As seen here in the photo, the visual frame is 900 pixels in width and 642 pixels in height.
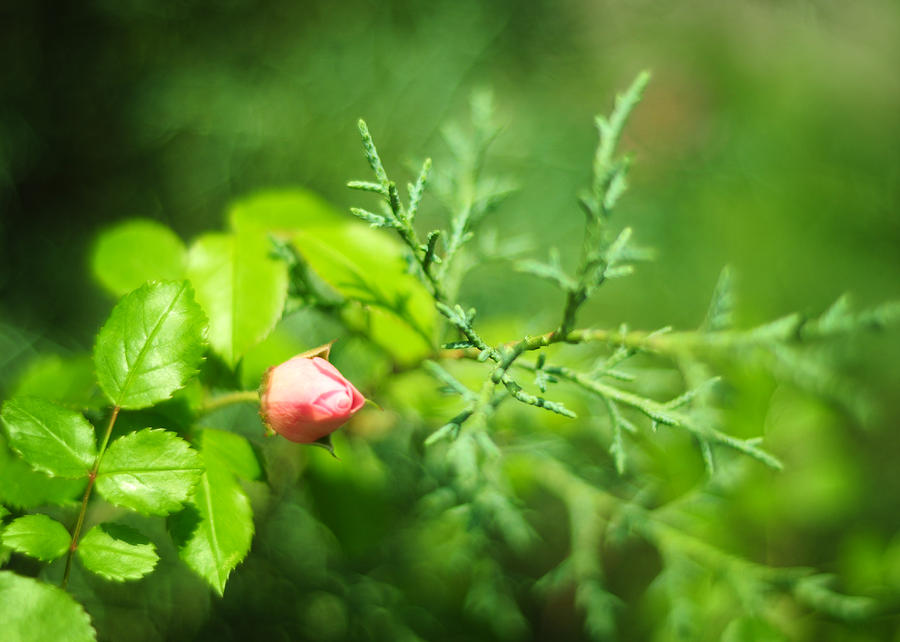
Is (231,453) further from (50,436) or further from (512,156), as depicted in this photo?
(512,156)

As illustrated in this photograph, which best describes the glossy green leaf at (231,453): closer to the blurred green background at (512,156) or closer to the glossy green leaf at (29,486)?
the glossy green leaf at (29,486)

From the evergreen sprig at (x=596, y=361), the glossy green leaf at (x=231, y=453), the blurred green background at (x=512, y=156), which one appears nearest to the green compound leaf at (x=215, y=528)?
the glossy green leaf at (x=231, y=453)

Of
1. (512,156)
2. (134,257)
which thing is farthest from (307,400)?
(512,156)

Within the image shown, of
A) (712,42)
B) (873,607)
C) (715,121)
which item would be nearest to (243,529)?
(873,607)

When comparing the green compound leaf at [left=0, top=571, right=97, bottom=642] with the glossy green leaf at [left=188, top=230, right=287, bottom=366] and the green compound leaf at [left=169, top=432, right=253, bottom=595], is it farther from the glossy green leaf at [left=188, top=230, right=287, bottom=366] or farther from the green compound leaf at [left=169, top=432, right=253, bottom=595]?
the glossy green leaf at [left=188, top=230, right=287, bottom=366]

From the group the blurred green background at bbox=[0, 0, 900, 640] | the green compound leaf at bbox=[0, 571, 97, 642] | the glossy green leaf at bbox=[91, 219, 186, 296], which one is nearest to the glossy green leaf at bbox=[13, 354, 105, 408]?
the glossy green leaf at bbox=[91, 219, 186, 296]

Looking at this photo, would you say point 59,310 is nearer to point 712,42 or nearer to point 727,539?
point 727,539
